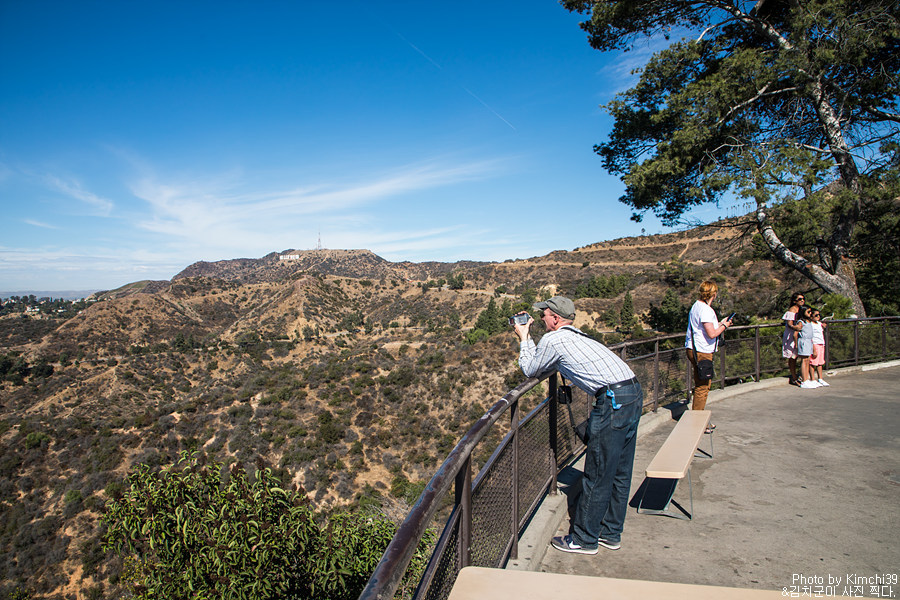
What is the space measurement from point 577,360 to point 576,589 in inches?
62.8

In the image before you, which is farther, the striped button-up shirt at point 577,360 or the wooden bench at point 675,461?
the wooden bench at point 675,461

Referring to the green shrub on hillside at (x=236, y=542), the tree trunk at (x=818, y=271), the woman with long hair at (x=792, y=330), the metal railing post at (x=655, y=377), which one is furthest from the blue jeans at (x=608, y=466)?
the tree trunk at (x=818, y=271)

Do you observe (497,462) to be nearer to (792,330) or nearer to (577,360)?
(577,360)

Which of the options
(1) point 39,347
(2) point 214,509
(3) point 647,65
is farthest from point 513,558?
(1) point 39,347

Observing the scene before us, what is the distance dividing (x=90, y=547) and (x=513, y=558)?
88.7 feet

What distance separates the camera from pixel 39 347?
65188 mm

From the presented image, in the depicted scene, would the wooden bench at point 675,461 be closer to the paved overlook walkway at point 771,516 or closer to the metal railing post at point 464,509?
the paved overlook walkway at point 771,516

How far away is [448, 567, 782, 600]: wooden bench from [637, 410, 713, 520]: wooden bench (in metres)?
1.68

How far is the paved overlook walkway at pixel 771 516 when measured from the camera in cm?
296

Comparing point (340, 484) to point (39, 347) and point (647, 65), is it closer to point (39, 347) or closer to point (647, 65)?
point (647, 65)

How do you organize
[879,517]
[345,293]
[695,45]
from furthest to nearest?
1. [345,293]
2. [695,45]
3. [879,517]

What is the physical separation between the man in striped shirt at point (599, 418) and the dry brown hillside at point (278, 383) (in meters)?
15.1

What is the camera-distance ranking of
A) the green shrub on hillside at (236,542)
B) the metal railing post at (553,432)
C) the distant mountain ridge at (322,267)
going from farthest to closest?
1. the distant mountain ridge at (322,267)
2. the green shrub on hillside at (236,542)
3. the metal railing post at (553,432)

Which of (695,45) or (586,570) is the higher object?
(695,45)
